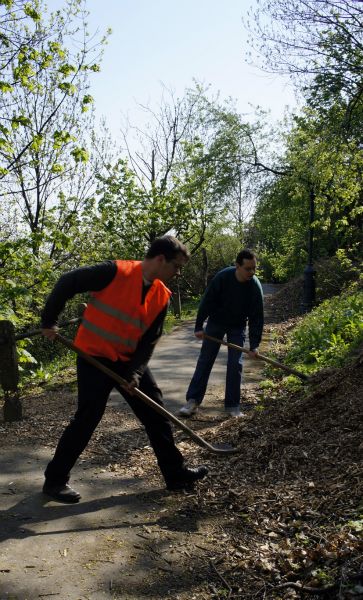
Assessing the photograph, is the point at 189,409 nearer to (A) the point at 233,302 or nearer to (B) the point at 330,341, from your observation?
(A) the point at 233,302

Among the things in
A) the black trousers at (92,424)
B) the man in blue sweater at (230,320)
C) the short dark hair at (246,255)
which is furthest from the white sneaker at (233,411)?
the black trousers at (92,424)

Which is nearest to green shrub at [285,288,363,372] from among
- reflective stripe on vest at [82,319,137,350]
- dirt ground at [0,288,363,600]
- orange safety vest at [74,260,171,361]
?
dirt ground at [0,288,363,600]

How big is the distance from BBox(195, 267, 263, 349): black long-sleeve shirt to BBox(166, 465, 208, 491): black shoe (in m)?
2.53

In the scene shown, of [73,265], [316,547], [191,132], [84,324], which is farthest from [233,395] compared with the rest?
[191,132]

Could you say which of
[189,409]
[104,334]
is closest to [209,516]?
[104,334]

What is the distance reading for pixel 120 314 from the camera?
4188 mm

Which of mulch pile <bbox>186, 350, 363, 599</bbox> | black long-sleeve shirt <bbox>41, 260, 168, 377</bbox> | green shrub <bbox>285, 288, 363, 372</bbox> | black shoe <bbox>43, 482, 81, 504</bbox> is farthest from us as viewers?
green shrub <bbox>285, 288, 363, 372</bbox>

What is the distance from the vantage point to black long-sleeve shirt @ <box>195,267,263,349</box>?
6836mm

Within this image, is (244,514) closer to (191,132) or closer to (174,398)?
(174,398)

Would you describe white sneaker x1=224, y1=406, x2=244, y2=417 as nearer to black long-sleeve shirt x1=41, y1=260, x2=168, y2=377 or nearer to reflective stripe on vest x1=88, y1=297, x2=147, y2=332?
black long-sleeve shirt x1=41, y1=260, x2=168, y2=377

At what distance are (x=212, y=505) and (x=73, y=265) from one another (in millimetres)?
11881

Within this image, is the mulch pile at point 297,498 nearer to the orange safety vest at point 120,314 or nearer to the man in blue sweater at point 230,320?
the man in blue sweater at point 230,320

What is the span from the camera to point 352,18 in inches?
392

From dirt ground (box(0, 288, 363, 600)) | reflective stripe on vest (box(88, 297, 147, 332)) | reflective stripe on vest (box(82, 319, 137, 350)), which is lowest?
dirt ground (box(0, 288, 363, 600))
